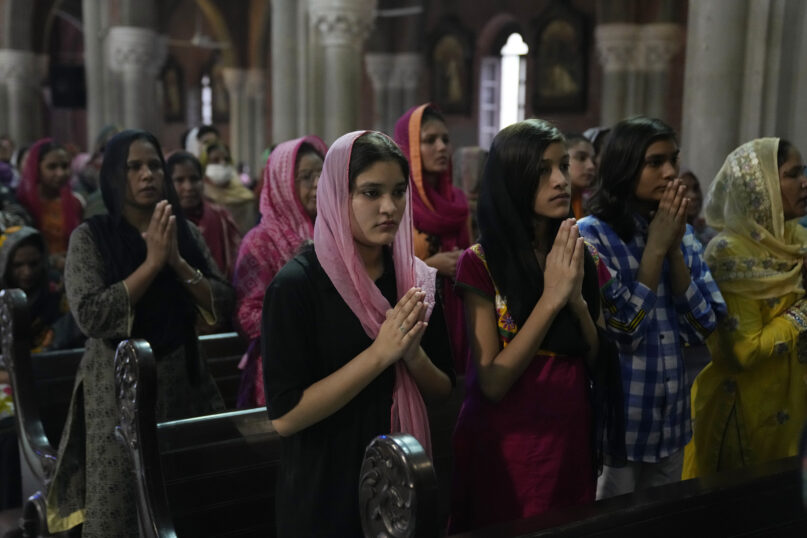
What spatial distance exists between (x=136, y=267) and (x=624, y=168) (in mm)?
1567

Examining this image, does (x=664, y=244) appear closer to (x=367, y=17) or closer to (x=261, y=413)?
(x=261, y=413)

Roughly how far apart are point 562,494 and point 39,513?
195 centimetres

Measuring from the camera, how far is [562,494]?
2143mm

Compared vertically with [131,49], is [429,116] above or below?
below

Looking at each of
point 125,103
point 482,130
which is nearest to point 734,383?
point 125,103

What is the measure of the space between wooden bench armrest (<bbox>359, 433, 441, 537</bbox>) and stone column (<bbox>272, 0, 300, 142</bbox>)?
819 cm

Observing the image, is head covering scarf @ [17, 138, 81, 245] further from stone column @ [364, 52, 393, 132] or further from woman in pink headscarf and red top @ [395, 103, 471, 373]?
stone column @ [364, 52, 393, 132]

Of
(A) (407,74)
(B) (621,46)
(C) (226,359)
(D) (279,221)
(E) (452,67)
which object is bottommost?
(C) (226,359)

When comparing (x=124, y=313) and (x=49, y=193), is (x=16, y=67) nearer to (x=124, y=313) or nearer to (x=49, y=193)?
(x=49, y=193)

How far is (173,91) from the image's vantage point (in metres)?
23.4

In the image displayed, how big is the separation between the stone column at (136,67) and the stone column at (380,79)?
16.0 feet

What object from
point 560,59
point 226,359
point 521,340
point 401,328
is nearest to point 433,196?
point 226,359

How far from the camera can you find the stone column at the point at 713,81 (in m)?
4.94

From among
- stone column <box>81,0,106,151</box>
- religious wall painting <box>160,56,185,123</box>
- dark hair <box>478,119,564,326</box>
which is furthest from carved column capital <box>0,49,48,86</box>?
dark hair <box>478,119,564,326</box>
